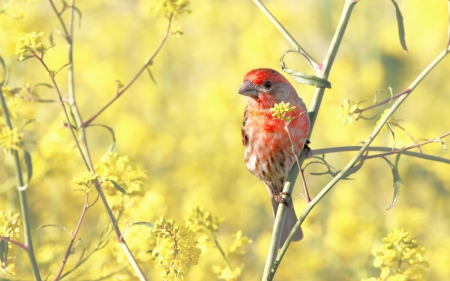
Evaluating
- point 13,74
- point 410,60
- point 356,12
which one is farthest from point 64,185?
point 410,60

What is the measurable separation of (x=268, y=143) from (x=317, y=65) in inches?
44.5

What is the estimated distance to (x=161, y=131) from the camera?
7.02 metres

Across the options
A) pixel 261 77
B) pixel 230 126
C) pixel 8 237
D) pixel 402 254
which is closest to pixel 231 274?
pixel 402 254

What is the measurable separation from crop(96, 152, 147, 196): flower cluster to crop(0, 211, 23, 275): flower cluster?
1.64 ft

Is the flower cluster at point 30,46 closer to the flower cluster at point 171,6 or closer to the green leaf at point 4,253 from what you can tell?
the green leaf at point 4,253

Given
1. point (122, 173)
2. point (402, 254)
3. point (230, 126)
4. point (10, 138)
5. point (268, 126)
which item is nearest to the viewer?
point (10, 138)

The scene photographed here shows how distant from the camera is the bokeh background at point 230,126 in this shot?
520 cm

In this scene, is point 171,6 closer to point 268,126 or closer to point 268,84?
point 268,84

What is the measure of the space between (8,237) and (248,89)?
177 cm

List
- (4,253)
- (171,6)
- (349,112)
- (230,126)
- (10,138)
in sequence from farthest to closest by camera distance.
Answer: (230,126), (171,6), (349,112), (10,138), (4,253)

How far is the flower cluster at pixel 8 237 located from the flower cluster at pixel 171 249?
0.60m

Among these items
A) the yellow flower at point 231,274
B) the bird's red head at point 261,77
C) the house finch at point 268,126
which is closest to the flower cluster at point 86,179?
the yellow flower at point 231,274

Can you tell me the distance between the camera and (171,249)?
8.82ft

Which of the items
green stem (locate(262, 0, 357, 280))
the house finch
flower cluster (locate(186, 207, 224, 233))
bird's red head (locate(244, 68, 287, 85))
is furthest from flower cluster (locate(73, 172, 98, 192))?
bird's red head (locate(244, 68, 287, 85))
